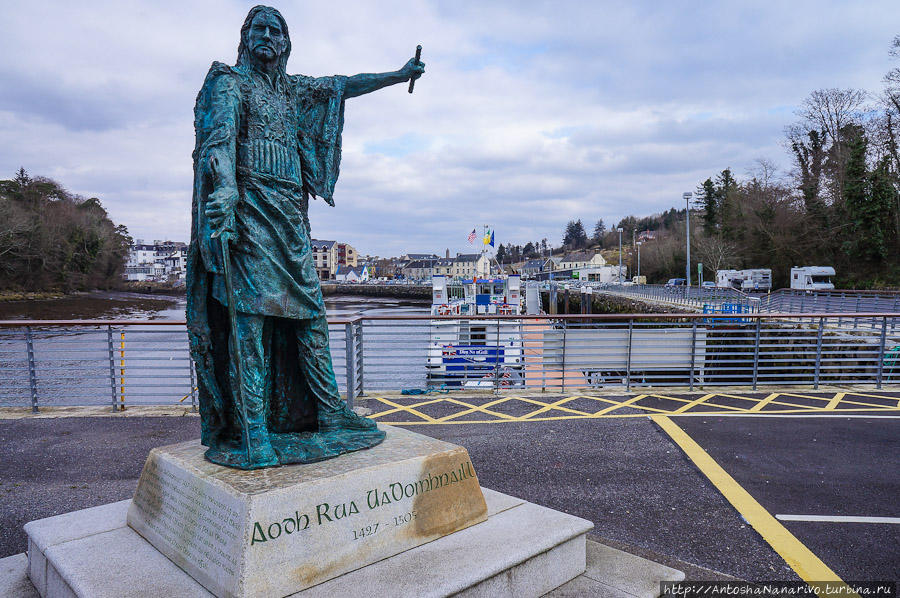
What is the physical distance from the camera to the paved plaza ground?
3.47m

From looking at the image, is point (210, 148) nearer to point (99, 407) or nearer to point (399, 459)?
point (399, 459)

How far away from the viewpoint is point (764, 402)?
24.4 ft

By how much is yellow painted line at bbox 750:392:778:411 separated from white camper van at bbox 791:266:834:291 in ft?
98.5

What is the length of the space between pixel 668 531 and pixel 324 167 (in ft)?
11.0

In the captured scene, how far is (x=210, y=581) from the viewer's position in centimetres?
235

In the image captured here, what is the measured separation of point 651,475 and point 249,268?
3808 mm

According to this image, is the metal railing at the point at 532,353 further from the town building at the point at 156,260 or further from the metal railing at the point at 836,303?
the town building at the point at 156,260

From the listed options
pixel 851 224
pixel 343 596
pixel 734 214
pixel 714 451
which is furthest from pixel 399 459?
pixel 734 214

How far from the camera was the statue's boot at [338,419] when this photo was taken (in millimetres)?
3230

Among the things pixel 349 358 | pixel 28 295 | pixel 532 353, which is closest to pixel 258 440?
pixel 349 358

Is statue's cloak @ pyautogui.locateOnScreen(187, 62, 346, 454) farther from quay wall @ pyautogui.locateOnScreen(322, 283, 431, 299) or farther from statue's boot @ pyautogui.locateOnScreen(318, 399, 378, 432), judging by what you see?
quay wall @ pyautogui.locateOnScreen(322, 283, 431, 299)

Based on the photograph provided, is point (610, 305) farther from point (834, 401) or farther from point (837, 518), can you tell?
point (837, 518)

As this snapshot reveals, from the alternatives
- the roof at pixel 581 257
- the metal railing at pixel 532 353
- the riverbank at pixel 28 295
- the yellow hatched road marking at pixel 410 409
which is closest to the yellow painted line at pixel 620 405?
the metal railing at pixel 532 353

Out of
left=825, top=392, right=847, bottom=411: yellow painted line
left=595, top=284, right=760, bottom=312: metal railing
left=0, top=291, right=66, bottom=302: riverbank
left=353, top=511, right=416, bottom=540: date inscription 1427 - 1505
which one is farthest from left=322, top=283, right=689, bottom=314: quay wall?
left=353, top=511, right=416, bottom=540: date inscription 1427 - 1505
